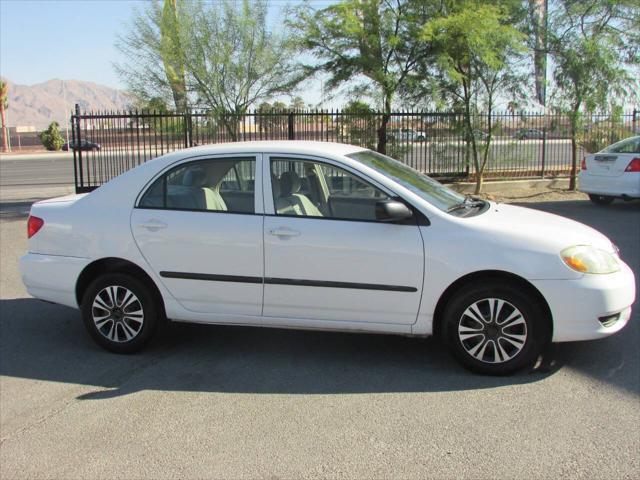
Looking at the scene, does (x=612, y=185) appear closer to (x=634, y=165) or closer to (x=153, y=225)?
(x=634, y=165)

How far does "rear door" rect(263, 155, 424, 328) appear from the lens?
15.7ft

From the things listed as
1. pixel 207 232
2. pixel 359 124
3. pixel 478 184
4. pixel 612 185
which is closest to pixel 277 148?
pixel 207 232

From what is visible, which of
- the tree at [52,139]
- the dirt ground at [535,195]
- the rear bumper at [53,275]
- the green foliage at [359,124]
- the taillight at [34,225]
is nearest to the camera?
the rear bumper at [53,275]

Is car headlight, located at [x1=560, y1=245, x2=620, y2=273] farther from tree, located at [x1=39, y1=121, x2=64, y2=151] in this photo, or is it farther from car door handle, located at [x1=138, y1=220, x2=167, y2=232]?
tree, located at [x1=39, y1=121, x2=64, y2=151]

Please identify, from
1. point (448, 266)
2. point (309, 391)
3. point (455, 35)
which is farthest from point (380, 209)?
point (455, 35)

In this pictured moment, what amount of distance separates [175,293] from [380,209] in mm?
1759

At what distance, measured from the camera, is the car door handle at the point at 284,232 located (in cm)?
493

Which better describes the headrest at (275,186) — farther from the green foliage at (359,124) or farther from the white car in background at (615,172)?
the green foliage at (359,124)

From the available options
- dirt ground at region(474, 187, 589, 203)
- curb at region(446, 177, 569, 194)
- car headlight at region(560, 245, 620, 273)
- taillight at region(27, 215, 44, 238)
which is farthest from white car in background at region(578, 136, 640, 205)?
taillight at region(27, 215, 44, 238)

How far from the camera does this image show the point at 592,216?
1239 centimetres

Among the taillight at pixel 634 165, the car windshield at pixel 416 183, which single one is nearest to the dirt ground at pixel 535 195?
the taillight at pixel 634 165

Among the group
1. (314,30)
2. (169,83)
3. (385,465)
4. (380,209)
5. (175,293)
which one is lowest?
(385,465)

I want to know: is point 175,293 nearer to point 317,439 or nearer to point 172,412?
point 172,412

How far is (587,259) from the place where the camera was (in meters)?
4.65
